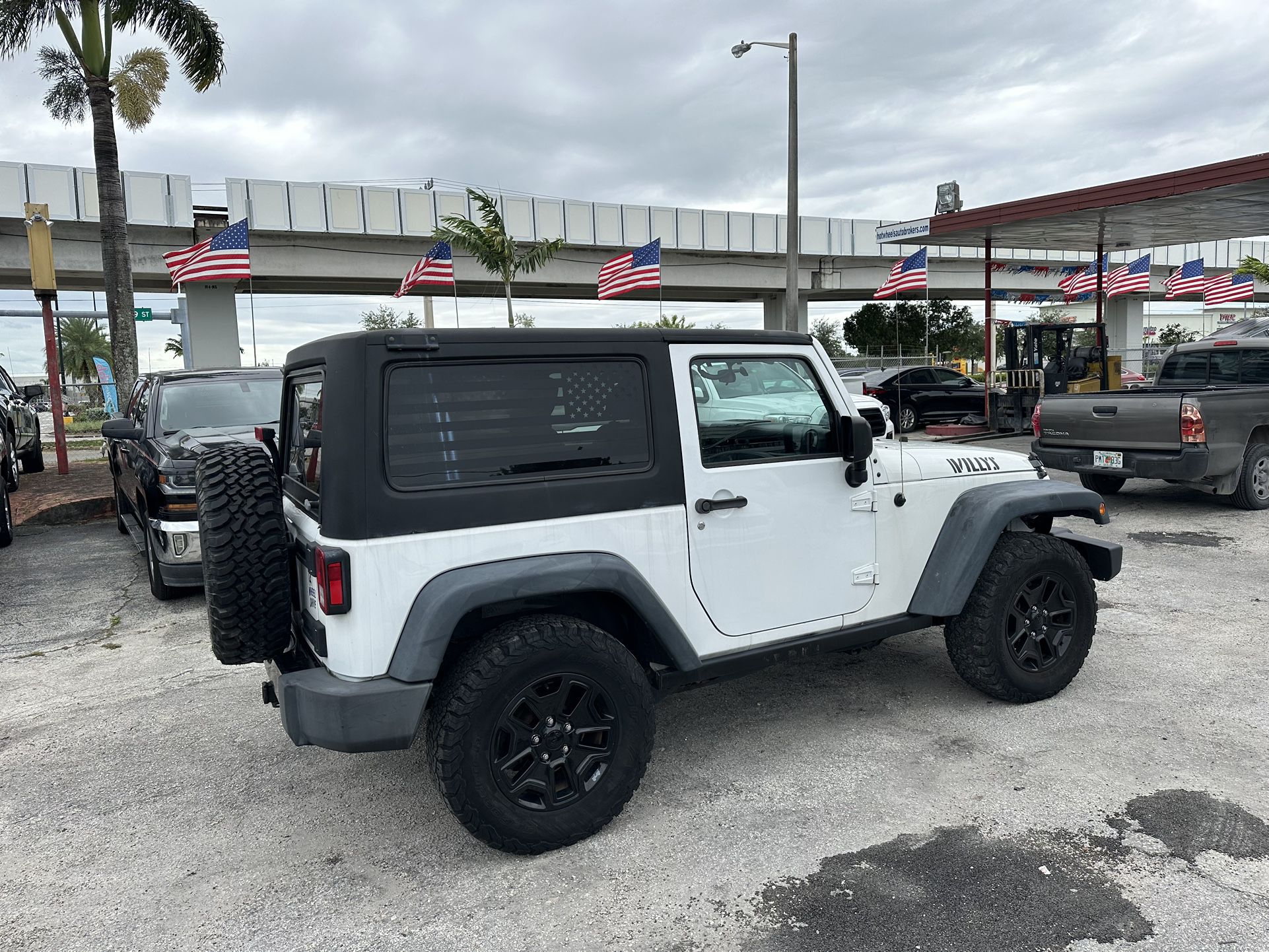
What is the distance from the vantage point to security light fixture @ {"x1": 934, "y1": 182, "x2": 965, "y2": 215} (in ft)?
63.6

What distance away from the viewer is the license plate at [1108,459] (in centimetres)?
883

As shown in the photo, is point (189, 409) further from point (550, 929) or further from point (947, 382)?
point (947, 382)

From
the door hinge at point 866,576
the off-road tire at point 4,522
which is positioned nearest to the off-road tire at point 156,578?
the off-road tire at point 4,522

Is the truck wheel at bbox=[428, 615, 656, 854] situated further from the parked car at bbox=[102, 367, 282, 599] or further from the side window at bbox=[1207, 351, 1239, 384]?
the side window at bbox=[1207, 351, 1239, 384]

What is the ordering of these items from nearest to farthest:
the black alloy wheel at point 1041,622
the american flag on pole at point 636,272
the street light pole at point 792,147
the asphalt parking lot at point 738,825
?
the asphalt parking lot at point 738,825 < the black alloy wheel at point 1041,622 < the street light pole at point 792,147 < the american flag on pole at point 636,272

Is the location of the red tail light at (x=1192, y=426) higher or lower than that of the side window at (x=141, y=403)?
lower

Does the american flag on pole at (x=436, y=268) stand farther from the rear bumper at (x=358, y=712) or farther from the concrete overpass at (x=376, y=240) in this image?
the rear bumper at (x=358, y=712)

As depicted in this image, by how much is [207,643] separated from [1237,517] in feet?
29.4

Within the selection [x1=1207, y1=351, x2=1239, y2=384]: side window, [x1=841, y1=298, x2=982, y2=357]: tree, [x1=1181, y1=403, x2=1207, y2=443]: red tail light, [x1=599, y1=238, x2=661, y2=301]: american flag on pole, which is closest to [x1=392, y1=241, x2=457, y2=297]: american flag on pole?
[x1=599, y1=238, x2=661, y2=301]: american flag on pole

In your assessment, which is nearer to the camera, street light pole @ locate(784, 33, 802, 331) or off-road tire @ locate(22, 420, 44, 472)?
off-road tire @ locate(22, 420, 44, 472)

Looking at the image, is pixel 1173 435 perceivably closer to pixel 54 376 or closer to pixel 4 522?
pixel 4 522

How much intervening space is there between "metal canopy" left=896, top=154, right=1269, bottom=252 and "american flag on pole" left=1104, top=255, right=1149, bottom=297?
301 cm

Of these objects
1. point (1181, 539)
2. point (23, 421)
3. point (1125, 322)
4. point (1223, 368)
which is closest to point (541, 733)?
point (1181, 539)

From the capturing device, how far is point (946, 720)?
4.18 m
